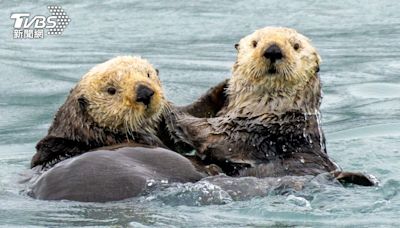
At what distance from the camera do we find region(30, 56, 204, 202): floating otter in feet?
22.7

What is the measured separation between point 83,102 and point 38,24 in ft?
21.5

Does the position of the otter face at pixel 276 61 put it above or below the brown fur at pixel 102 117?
above

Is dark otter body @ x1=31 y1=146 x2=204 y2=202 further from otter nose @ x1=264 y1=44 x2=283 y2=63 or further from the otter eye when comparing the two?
otter nose @ x1=264 y1=44 x2=283 y2=63

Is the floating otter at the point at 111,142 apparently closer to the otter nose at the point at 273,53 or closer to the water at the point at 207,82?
the water at the point at 207,82

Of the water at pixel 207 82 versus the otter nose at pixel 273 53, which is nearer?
the water at pixel 207 82

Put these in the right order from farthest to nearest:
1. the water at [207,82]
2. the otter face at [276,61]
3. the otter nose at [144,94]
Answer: the otter face at [276,61]
the otter nose at [144,94]
the water at [207,82]

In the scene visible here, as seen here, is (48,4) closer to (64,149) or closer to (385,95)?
(385,95)

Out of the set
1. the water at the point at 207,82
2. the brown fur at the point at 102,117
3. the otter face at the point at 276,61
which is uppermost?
the otter face at the point at 276,61

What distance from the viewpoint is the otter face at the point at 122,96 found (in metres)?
7.56

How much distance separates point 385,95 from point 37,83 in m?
3.51

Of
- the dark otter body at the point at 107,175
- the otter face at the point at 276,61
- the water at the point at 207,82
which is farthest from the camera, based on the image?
the otter face at the point at 276,61

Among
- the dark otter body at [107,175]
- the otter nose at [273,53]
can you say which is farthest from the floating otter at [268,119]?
the dark otter body at [107,175]

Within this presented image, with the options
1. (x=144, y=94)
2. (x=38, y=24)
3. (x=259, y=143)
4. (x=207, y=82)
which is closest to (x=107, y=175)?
(x=144, y=94)

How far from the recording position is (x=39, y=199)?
7047 mm
